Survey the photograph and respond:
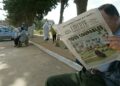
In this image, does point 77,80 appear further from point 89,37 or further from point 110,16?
point 110,16

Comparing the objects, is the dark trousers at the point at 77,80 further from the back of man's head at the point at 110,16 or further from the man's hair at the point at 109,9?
the man's hair at the point at 109,9

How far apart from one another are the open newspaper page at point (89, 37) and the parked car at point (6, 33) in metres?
27.4

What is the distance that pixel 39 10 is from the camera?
38469mm

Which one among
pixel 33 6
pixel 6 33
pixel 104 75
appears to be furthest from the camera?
pixel 33 6

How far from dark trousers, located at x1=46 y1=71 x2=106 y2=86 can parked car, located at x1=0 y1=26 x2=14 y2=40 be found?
2737 centimetres

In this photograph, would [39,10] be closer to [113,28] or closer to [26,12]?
[26,12]

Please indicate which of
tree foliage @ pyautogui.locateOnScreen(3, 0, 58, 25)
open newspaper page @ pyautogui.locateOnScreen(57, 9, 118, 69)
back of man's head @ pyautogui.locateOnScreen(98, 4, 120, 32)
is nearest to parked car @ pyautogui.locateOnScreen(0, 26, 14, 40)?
tree foliage @ pyautogui.locateOnScreen(3, 0, 58, 25)

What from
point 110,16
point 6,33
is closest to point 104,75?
point 110,16

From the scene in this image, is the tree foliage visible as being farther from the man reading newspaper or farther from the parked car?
the man reading newspaper

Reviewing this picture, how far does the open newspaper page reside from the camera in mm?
3631

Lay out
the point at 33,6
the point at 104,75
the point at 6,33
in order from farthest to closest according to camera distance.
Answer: the point at 33,6
the point at 6,33
the point at 104,75

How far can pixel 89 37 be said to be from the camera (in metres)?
3.74

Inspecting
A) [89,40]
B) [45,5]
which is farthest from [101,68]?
[45,5]

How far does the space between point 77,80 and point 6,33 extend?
2810 centimetres
